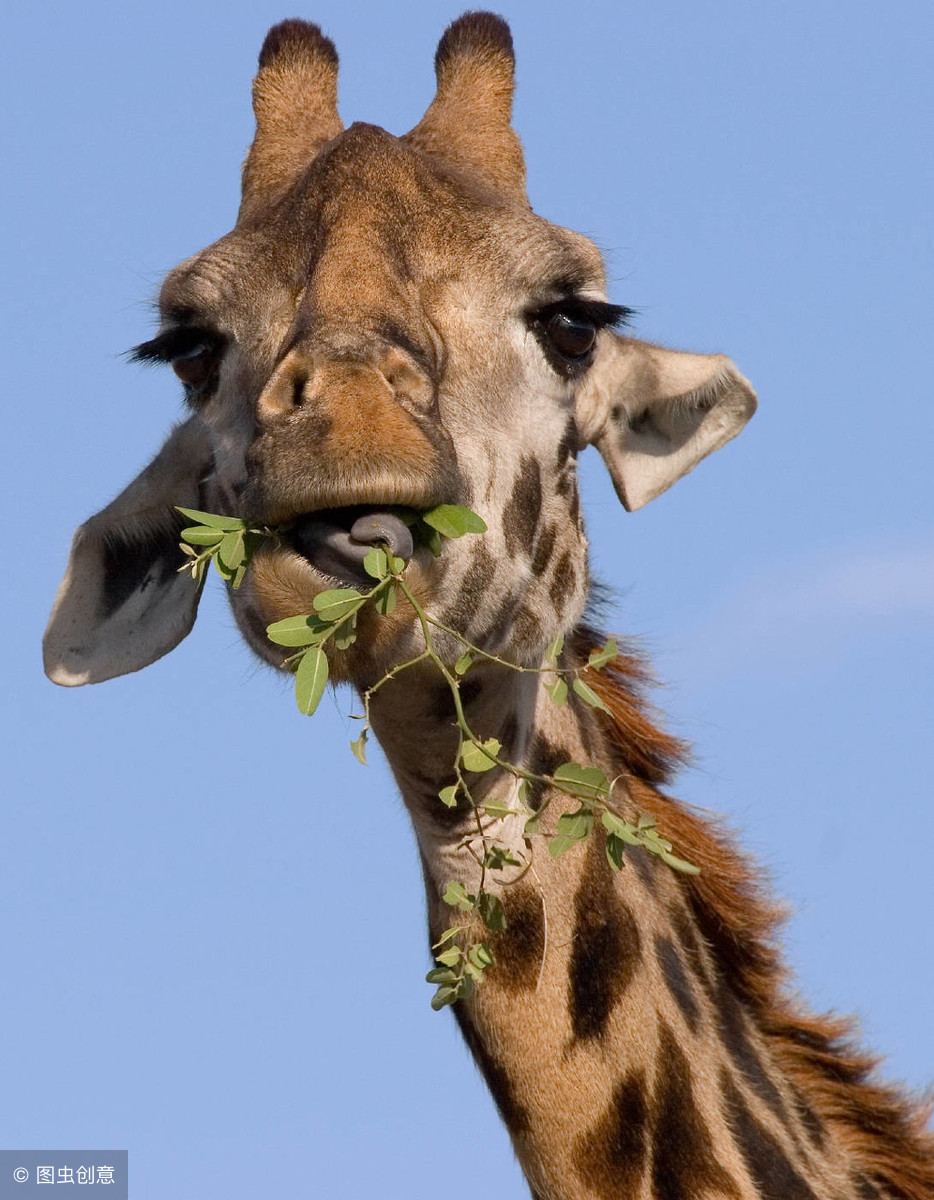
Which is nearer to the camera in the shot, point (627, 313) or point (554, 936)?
point (554, 936)

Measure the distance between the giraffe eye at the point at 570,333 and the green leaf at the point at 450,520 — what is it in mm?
1199

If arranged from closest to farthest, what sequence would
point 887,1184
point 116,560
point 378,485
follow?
point 378,485 < point 887,1184 < point 116,560

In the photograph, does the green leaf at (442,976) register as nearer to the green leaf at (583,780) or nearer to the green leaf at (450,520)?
the green leaf at (583,780)

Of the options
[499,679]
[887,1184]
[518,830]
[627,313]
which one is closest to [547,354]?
[627,313]

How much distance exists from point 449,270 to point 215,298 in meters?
0.78

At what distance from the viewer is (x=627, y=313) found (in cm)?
700

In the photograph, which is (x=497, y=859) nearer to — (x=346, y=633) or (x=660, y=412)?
(x=346, y=633)

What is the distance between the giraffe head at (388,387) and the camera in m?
5.65

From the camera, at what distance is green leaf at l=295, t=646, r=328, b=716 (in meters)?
5.54

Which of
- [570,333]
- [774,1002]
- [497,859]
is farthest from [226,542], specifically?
[774,1002]

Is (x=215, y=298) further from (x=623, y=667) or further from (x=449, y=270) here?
(x=623, y=667)

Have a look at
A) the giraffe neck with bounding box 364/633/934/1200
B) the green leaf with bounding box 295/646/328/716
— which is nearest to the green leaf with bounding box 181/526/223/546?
the green leaf with bounding box 295/646/328/716

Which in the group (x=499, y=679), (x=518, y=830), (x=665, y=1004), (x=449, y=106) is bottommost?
(x=665, y=1004)

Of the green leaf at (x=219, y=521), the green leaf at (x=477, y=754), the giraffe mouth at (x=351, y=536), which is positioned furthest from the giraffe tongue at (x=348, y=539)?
the green leaf at (x=477, y=754)
